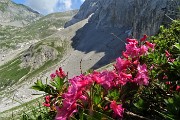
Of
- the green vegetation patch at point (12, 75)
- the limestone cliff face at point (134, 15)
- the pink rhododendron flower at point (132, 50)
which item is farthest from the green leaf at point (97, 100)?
the green vegetation patch at point (12, 75)

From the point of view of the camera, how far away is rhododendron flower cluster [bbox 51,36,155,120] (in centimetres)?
344

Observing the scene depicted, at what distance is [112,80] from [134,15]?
12825 centimetres

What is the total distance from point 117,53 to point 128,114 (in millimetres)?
121925

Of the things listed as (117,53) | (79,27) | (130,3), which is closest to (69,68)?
(117,53)

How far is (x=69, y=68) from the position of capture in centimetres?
13588

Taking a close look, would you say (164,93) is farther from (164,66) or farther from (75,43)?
(75,43)

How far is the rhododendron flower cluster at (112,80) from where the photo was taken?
3.44 meters

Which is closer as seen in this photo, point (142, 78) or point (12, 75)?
point (142, 78)

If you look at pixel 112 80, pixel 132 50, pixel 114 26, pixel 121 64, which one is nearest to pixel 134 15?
pixel 114 26

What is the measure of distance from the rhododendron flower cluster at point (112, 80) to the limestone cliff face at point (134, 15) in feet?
215

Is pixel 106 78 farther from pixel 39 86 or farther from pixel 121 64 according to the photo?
pixel 39 86

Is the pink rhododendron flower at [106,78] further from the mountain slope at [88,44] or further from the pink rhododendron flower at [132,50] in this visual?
the mountain slope at [88,44]

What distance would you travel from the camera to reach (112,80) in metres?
4.23

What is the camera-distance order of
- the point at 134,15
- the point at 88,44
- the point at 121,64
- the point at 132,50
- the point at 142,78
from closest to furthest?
the point at 142,78, the point at 121,64, the point at 132,50, the point at 134,15, the point at 88,44
